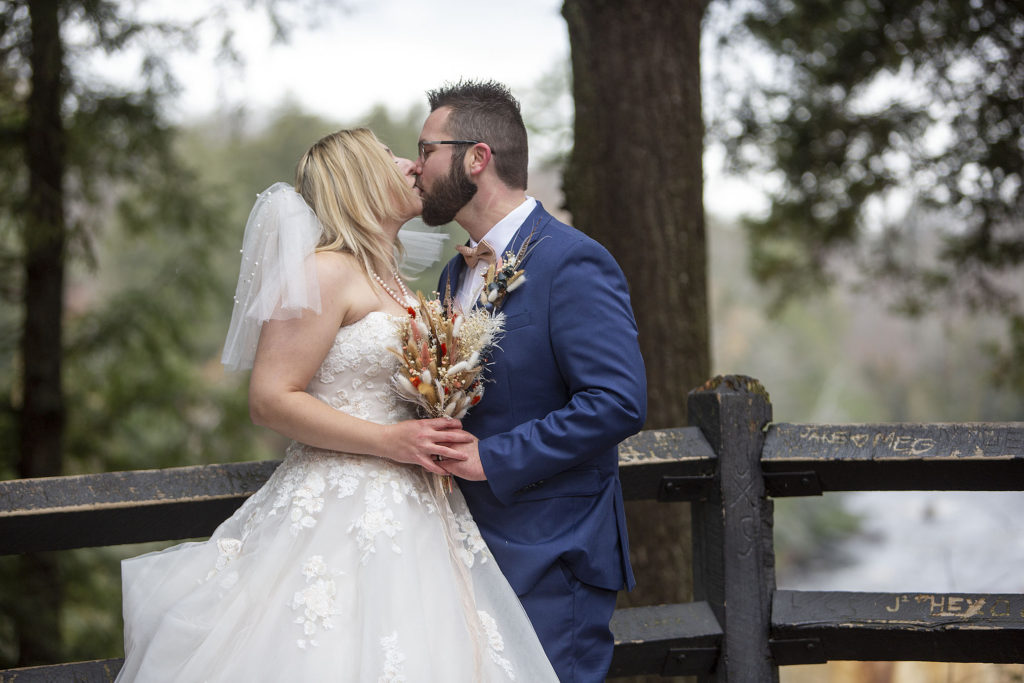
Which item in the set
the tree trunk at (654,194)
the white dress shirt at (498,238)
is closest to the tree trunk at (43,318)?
the tree trunk at (654,194)

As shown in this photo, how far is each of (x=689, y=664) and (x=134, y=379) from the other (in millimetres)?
7088

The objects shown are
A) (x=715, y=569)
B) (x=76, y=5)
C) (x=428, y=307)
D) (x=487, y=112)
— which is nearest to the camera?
(x=428, y=307)

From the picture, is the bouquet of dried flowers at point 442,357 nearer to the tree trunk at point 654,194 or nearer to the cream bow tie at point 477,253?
the cream bow tie at point 477,253

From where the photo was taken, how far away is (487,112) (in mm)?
2836

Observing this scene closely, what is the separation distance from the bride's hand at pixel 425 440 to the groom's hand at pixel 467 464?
0.04 feet

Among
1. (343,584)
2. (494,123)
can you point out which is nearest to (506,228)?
(494,123)

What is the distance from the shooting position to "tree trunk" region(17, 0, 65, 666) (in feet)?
22.4

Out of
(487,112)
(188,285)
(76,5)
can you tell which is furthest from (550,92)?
(487,112)

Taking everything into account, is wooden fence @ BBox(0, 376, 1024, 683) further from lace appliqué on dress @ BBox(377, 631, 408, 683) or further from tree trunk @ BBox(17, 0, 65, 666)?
tree trunk @ BBox(17, 0, 65, 666)

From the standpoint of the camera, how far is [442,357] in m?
2.42

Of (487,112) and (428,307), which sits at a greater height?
(487,112)

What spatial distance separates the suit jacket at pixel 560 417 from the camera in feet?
7.96

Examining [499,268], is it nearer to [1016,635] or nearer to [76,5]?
[1016,635]

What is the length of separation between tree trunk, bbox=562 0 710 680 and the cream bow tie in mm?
Result: 1834
